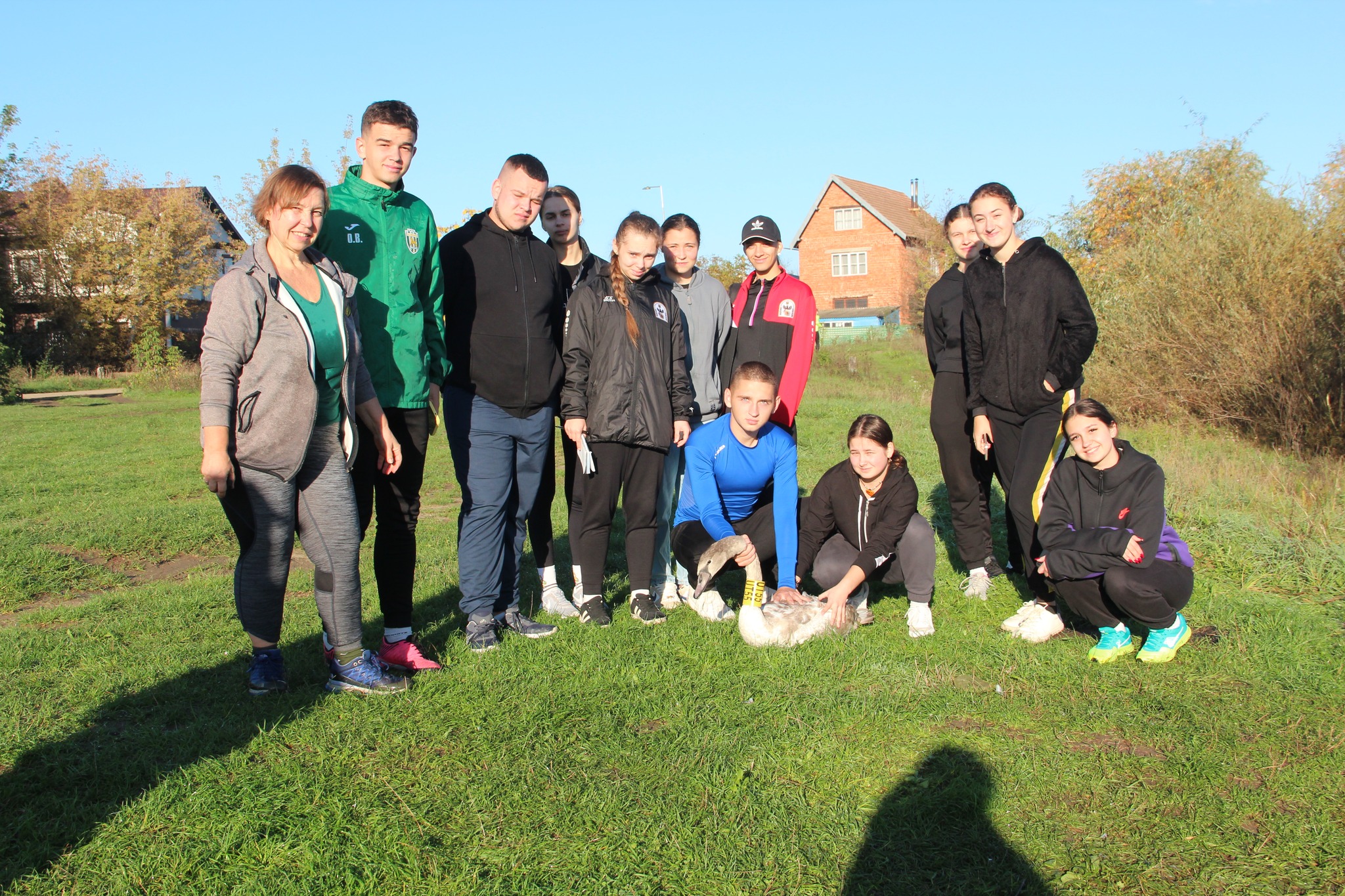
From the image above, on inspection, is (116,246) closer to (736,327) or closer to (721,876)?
(736,327)

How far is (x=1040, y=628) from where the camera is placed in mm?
4523

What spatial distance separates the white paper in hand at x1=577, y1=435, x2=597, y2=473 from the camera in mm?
4836

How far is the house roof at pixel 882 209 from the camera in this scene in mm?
47781

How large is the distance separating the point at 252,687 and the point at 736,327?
3.43 metres

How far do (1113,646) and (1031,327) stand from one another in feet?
5.59

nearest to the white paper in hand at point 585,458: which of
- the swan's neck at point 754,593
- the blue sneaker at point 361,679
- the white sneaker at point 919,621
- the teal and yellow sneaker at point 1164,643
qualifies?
the swan's neck at point 754,593

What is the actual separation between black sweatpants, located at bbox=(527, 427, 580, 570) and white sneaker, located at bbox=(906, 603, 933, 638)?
1948mm

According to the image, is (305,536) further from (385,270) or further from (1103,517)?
(1103,517)

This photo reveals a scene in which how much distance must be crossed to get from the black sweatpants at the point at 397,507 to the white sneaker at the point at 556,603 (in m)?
1.09

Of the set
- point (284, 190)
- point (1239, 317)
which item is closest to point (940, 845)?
point (284, 190)

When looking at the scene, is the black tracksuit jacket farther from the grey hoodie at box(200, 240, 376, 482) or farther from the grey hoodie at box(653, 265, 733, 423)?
the grey hoodie at box(200, 240, 376, 482)

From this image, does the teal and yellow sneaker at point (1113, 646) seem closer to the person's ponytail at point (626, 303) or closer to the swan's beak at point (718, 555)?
the swan's beak at point (718, 555)

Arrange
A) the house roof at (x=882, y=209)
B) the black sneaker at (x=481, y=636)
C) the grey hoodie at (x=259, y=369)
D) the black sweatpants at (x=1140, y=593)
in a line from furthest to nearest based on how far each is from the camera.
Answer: the house roof at (x=882, y=209) → the black sneaker at (x=481, y=636) → the black sweatpants at (x=1140, y=593) → the grey hoodie at (x=259, y=369)

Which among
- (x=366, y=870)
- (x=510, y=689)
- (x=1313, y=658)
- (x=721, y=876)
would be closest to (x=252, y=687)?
(x=510, y=689)
